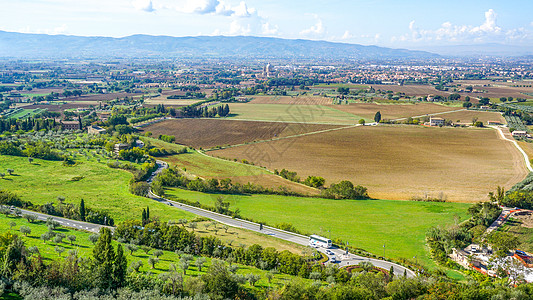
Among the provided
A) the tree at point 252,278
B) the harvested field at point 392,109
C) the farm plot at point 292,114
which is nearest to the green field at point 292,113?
the farm plot at point 292,114

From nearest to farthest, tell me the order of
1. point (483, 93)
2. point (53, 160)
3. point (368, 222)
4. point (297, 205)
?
point (368, 222) → point (297, 205) → point (53, 160) → point (483, 93)

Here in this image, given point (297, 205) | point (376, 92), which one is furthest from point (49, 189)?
point (376, 92)

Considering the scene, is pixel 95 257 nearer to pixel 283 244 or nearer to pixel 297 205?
pixel 283 244

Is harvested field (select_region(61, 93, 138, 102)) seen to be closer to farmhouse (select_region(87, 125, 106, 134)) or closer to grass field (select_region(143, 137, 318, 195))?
farmhouse (select_region(87, 125, 106, 134))

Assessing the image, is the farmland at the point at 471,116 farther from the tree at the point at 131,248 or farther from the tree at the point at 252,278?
the tree at the point at 131,248

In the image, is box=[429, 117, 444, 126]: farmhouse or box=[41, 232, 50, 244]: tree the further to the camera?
box=[429, 117, 444, 126]: farmhouse

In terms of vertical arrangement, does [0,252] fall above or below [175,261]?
above

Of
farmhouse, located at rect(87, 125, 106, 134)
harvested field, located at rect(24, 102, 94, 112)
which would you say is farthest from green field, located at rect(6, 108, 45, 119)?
farmhouse, located at rect(87, 125, 106, 134)
